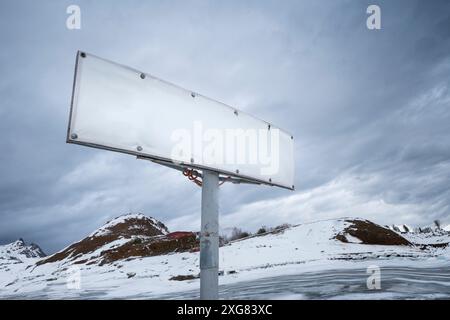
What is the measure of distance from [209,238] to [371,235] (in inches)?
1224

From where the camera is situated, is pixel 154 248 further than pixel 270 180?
Yes

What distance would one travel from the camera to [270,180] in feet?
7.22

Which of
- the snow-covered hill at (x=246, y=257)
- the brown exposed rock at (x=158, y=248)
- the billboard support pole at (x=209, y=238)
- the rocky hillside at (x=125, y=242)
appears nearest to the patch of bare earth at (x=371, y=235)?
the snow-covered hill at (x=246, y=257)

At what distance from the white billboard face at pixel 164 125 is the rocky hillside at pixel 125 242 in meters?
33.7

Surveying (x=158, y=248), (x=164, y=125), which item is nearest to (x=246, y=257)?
(x=158, y=248)

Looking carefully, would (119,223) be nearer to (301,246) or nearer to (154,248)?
(154,248)

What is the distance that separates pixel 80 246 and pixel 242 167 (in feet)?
215

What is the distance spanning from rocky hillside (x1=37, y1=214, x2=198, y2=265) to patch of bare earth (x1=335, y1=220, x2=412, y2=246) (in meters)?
17.0

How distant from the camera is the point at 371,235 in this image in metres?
28.6

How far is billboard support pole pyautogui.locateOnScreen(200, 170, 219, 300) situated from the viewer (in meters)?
1.71

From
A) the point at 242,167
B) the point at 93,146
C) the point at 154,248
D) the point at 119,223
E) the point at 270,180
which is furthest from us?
the point at 119,223

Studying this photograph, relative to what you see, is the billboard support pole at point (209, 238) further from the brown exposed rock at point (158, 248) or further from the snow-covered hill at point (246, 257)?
the brown exposed rock at point (158, 248)

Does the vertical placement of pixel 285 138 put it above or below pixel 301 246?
above
